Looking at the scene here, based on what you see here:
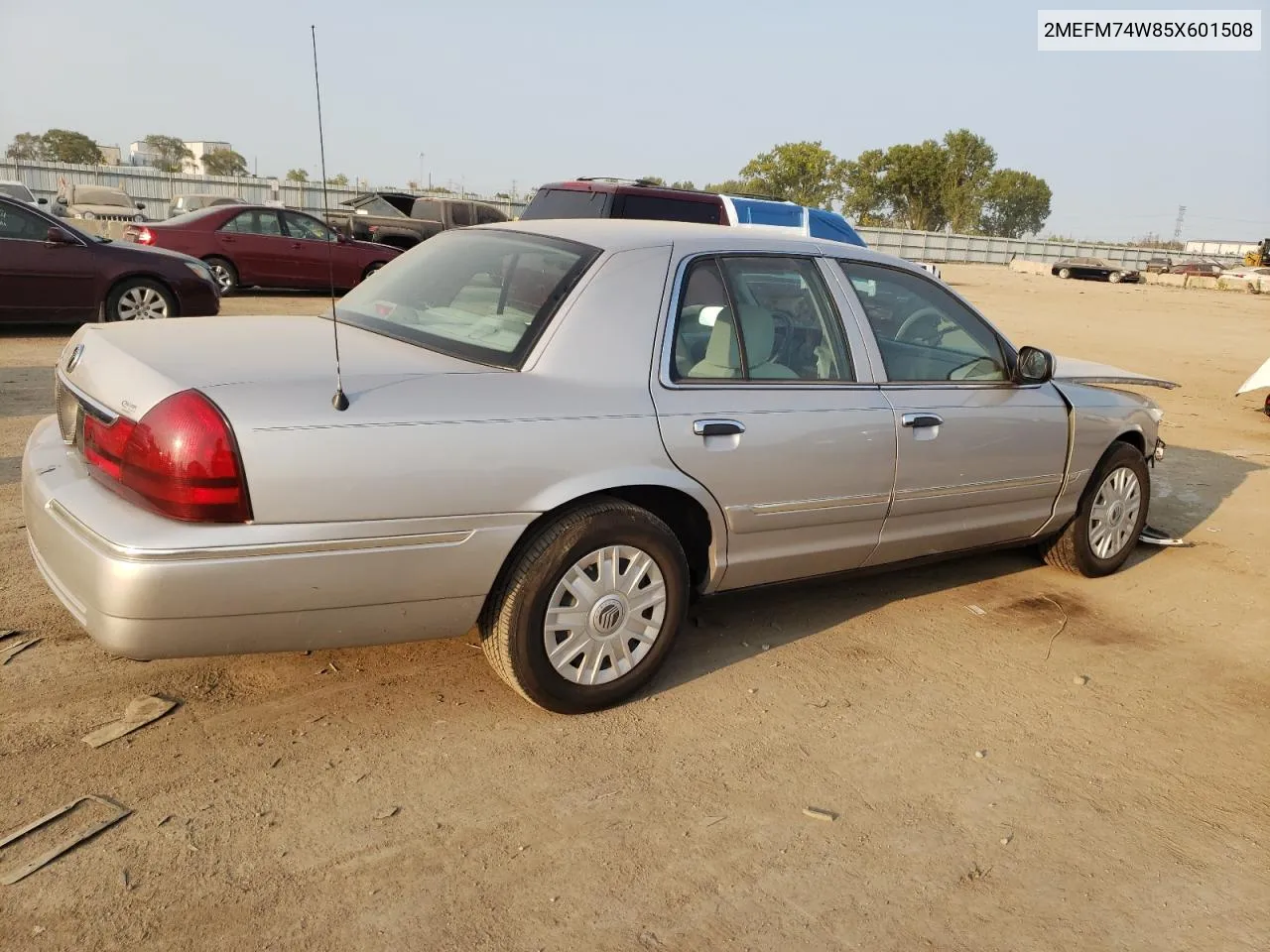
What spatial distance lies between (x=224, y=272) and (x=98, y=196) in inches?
857

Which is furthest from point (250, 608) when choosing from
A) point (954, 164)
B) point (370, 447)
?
point (954, 164)

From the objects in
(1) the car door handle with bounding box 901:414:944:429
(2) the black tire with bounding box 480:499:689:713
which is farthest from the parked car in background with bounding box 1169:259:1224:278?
(2) the black tire with bounding box 480:499:689:713

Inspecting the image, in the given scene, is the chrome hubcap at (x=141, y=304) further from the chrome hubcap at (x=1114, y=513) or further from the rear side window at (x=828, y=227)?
the chrome hubcap at (x=1114, y=513)

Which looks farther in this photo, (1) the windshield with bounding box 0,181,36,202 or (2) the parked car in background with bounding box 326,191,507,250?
(1) the windshield with bounding box 0,181,36,202

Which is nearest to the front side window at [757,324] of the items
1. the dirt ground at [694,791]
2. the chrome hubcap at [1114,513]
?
the dirt ground at [694,791]

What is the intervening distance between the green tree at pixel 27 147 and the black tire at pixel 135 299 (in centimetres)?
7311

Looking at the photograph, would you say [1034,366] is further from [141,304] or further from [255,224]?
[255,224]

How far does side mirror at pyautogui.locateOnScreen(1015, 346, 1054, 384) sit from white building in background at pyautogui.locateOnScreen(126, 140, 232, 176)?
68553mm

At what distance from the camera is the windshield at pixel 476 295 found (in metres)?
3.44

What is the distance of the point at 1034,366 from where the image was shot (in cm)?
459

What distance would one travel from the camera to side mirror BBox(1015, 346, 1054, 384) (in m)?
4.58

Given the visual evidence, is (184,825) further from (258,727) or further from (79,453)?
(79,453)

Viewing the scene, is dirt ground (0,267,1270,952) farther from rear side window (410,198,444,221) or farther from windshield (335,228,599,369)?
rear side window (410,198,444,221)

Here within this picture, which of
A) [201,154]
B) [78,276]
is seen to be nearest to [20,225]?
[78,276]
